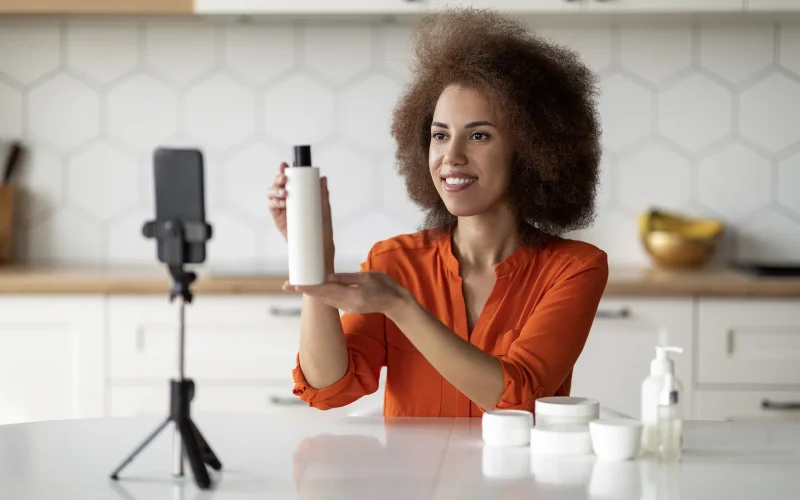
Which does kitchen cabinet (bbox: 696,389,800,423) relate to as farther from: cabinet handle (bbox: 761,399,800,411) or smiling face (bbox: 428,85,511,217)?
smiling face (bbox: 428,85,511,217)

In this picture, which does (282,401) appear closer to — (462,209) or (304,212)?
(462,209)

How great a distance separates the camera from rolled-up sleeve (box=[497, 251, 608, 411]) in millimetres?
1641

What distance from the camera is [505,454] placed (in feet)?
4.33

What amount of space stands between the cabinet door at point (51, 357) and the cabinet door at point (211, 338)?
6 centimetres

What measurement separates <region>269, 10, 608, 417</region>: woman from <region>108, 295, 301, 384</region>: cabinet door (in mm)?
893

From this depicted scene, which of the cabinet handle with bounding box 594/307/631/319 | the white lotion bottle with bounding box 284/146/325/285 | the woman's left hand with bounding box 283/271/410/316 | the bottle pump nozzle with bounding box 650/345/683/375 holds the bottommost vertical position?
the cabinet handle with bounding box 594/307/631/319

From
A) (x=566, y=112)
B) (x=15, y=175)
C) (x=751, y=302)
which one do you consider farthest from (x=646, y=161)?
(x=15, y=175)

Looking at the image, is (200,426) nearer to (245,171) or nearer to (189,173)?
(189,173)

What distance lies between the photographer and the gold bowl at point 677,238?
3.20 metres

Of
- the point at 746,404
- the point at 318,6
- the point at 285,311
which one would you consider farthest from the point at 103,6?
the point at 746,404

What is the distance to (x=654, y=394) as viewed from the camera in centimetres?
135

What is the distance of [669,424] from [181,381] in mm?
609

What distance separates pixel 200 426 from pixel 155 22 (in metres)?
2.24

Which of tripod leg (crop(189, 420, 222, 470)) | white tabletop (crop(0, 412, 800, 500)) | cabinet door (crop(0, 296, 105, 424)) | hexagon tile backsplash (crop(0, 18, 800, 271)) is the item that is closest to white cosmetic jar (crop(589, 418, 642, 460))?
white tabletop (crop(0, 412, 800, 500))
